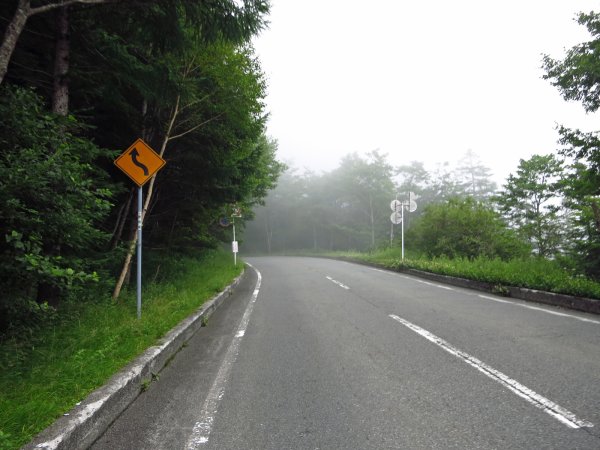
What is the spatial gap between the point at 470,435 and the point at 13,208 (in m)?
4.15

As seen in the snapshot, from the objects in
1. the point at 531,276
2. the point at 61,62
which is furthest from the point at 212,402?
the point at 531,276

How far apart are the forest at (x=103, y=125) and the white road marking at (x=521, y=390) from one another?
4.12 meters

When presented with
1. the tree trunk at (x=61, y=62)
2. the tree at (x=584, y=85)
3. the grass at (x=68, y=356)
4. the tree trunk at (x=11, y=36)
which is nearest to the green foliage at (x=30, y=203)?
the tree trunk at (x=11, y=36)

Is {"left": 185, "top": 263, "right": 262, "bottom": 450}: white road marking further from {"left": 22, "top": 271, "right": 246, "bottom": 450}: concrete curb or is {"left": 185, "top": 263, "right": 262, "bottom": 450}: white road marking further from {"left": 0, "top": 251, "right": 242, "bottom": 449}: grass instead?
{"left": 0, "top": 251, "right": 242, "bottom": 449}: grass

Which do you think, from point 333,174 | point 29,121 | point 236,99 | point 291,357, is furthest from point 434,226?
point 333,174

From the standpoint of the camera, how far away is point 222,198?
9609 millimetres

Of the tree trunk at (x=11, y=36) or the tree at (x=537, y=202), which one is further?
the tree at (x=537, y=202)

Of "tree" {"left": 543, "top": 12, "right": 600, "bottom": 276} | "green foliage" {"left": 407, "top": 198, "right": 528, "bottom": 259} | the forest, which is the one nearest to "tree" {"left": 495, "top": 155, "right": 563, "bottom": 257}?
"green foliage" {"left": 407, "top": 198, "right": 528, "bottom": 259}

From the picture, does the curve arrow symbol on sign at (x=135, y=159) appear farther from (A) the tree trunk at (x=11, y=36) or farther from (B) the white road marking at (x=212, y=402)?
(B) the white road marking at (x=212, y=402)

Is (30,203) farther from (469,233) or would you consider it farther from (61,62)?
(469,233)

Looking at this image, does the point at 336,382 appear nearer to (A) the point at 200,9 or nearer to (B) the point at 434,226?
(A) the point at 200,9

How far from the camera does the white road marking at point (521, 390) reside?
A: 8.44ft

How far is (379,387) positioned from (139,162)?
4.86 metres

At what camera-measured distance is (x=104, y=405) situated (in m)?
2.74
